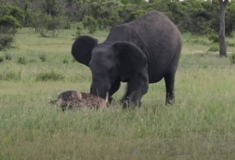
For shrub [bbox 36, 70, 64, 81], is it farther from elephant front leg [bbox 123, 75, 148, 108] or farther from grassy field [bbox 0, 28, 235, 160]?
elephant front leg [bbox 123, 75, 148, 108]

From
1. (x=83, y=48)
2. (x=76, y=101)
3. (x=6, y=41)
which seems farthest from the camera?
(x=6, y=41)

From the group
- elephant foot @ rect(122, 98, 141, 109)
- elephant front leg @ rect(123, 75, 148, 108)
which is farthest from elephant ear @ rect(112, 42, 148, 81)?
elephant foot @ rect(122, 98, 141, 109)

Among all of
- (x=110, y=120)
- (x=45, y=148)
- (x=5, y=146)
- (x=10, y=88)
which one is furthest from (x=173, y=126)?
(x=10, y=88)

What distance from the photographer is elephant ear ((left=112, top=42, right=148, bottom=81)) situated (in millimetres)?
6832

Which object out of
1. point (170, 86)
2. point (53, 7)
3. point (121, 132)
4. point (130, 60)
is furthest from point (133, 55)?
point (53, 7)

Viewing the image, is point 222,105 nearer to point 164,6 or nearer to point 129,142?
point 129,142

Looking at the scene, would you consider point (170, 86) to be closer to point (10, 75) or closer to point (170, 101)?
point (170, 101)

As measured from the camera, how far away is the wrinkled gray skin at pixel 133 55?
658 cm

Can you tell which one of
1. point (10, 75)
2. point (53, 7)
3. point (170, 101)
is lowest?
point (53, 7)

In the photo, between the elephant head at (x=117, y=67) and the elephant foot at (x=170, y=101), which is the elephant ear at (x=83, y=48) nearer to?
the elephant head at (x=117, y=67)

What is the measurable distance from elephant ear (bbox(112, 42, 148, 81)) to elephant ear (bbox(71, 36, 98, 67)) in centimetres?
77

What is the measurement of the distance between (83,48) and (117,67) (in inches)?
42.1

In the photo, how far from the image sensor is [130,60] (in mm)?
6965

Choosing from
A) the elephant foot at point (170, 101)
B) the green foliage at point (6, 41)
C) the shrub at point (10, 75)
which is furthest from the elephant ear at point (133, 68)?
the green foliage at point (6, 41)
